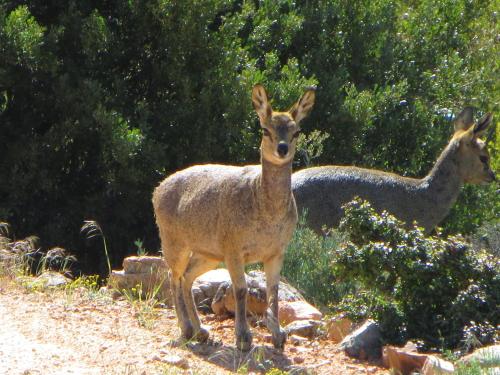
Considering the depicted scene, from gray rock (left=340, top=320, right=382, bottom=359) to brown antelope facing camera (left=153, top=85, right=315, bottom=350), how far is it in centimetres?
54

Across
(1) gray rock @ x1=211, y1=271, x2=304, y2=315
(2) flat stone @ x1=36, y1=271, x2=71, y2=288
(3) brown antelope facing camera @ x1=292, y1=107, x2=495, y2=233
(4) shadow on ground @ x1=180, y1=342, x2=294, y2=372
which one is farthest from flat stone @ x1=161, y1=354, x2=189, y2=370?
(3) brown antelope facing camera @ x1=292, y1=107, x2=495, y2=233

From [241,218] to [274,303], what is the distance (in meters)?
0.68

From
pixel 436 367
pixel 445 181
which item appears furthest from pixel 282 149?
pixel 445 181

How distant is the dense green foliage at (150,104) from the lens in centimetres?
1352

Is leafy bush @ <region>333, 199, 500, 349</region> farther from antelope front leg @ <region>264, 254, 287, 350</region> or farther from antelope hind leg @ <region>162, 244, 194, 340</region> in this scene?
antelope hind leg @ <region>162, 244, 194, 340</region>

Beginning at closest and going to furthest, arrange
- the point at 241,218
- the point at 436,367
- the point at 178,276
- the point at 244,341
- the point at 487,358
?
the point at 487,358
the point at 436,367
the point at 244,341
the point at 241,218
the point at 178,276

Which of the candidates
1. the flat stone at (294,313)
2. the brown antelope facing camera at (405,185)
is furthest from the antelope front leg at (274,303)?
the brown antelope facing camera at (405,185)

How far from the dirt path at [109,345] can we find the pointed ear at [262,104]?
1.70 m

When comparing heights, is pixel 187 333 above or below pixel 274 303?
below

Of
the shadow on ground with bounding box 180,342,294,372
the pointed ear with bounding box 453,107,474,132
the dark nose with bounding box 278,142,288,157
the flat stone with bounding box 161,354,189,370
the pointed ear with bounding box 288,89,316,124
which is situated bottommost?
the shadow on ground with bounding box 180,342,294,372

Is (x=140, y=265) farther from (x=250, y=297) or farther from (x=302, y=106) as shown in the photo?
(x=302, y=106)

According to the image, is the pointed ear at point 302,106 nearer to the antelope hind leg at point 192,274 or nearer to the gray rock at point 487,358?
the antelope hind leg at point 192,274

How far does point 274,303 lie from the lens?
27.8 feet

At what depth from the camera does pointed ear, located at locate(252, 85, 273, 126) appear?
28.0 ft
